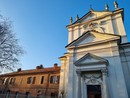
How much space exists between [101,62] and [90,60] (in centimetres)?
140

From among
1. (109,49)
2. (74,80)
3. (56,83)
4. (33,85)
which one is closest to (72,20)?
(109,49)

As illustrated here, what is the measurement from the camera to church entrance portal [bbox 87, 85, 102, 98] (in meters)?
12.4

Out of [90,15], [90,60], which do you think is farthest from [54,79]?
[90,15]

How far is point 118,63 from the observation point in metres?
11.7

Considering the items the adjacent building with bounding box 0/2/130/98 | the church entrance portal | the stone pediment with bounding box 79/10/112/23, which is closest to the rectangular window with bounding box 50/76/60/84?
the adjacent building with bounding box 0/2/130/98

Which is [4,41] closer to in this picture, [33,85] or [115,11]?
[33,85]

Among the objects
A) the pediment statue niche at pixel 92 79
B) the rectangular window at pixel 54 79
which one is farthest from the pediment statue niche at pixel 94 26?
the rectangular window at pixel 54 79

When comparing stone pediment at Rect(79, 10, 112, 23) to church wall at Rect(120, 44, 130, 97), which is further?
stone pediment at Rect(79, 10, 112, 23)

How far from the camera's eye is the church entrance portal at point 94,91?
487 inches

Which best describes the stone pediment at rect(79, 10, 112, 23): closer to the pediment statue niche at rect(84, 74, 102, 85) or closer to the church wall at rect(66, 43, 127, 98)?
the church wall at rect(66, 43, 127, 98)

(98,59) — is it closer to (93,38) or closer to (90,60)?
(90,60)

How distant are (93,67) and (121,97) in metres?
3.83

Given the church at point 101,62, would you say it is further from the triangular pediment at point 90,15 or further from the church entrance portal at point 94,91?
the triangular pediment at point 90,15

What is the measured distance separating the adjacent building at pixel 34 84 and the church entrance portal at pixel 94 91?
949 centimetres
